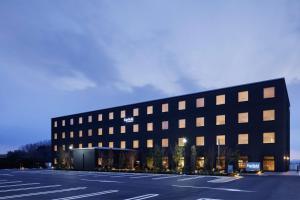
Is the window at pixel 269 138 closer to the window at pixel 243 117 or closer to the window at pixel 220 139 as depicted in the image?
the window at pixel 243 117

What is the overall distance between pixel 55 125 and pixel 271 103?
61289mm

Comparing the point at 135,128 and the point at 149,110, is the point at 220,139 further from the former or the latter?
the point at 135,128

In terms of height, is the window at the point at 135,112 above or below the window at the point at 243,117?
above

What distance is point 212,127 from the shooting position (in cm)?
5619

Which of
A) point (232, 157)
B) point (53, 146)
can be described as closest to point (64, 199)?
point (232, 157)

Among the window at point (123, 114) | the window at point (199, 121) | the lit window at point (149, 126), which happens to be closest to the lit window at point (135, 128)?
the lit window at point (149, 126)

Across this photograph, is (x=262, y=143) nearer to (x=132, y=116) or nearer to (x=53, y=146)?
(x=132, y=116)

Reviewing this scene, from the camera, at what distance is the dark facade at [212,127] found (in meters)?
49.3

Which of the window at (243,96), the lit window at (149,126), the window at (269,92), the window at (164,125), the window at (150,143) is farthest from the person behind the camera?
the lit window at (149,126)

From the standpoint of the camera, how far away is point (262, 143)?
4975 cm

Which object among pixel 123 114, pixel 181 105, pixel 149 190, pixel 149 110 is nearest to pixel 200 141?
pixel 181 105

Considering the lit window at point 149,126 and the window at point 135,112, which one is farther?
the window at point 135,112

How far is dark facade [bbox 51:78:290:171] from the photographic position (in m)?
49.3

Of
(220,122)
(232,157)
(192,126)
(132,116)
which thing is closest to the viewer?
(232,157)
